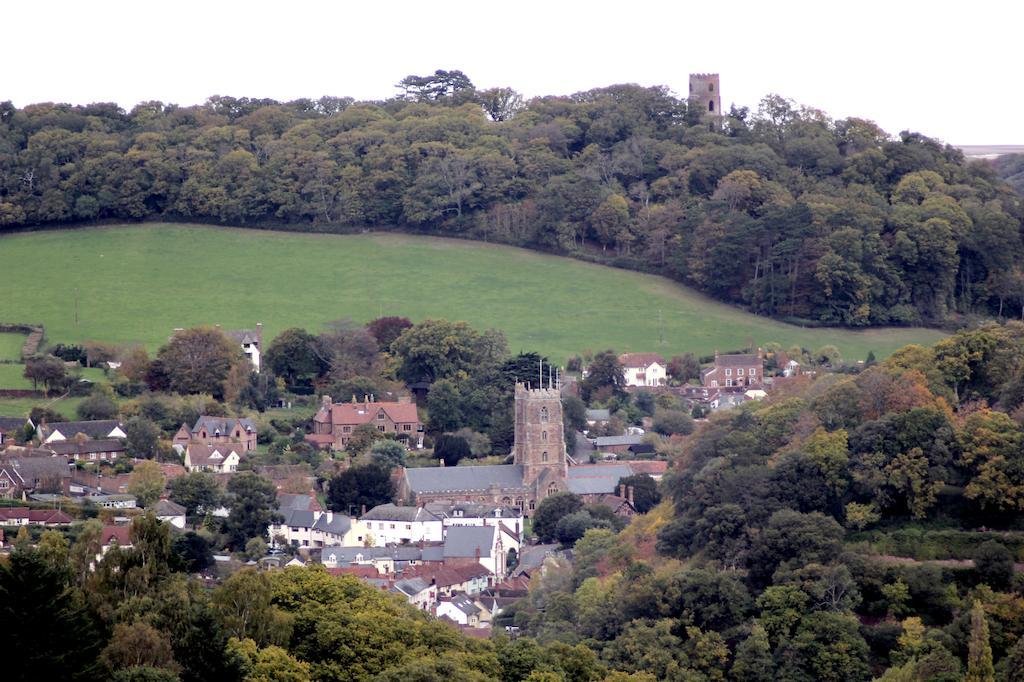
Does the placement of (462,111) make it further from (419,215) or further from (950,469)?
(950,469)

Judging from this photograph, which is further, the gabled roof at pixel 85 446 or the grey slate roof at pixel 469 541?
the gabled roof at pixel 85 446

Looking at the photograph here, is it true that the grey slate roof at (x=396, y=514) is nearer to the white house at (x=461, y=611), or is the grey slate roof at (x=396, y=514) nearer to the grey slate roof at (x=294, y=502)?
the grey slate roof at (x=294, y=502)

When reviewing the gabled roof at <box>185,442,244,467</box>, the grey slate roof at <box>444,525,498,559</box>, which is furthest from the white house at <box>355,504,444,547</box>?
the gabled roof at <box>185,442,244,467</box>

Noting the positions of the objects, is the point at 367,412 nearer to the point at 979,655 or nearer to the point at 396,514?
the point at 396,514

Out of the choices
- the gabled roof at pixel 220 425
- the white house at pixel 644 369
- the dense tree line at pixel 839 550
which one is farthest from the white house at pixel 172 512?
the white house at pixel 644 369

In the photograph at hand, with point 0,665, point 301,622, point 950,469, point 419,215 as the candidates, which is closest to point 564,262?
point 419,215

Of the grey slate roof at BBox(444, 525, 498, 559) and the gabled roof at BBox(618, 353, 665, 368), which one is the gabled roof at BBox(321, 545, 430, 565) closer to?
the grey slate roof at BBox(444, 525, 498, 559)
